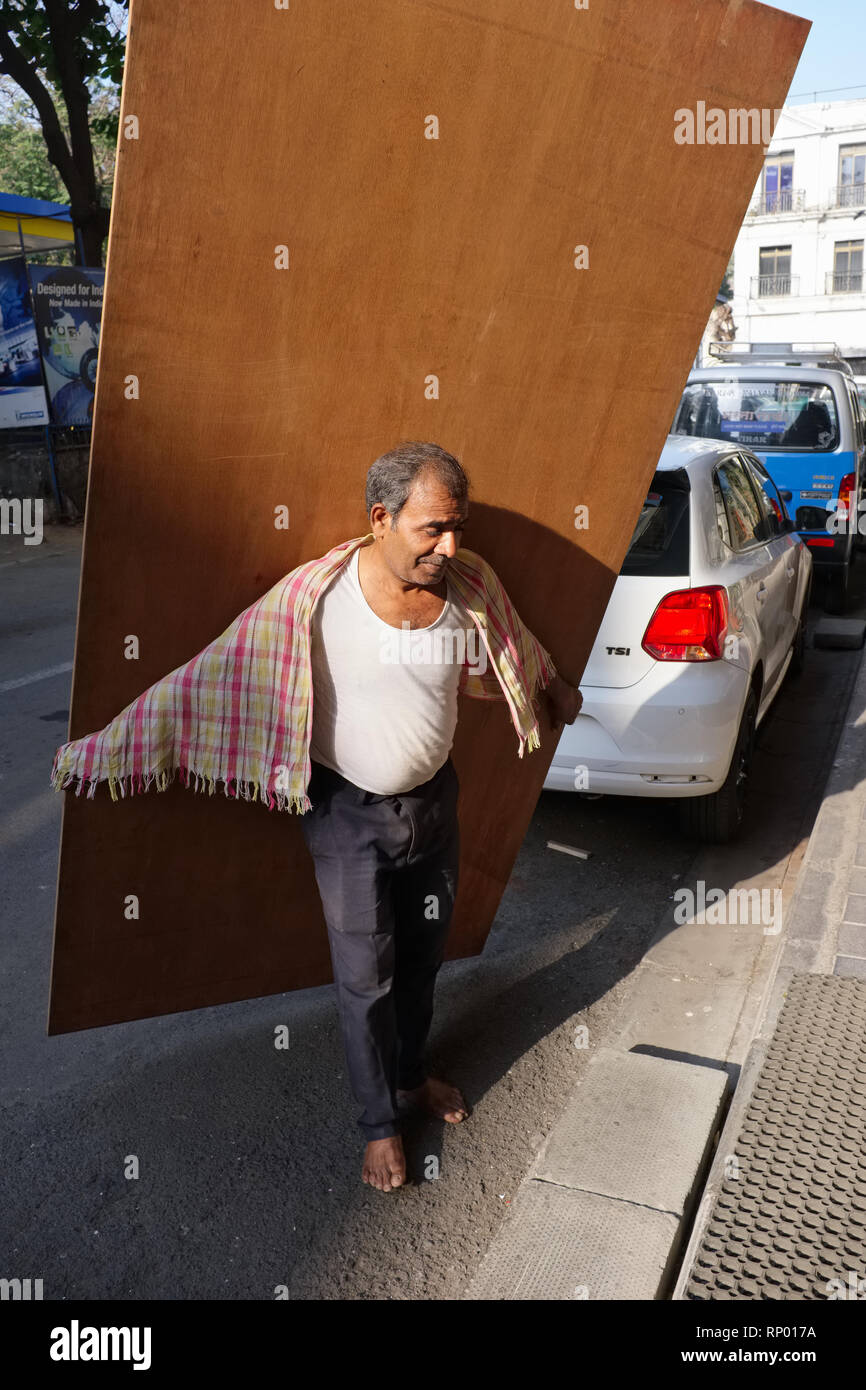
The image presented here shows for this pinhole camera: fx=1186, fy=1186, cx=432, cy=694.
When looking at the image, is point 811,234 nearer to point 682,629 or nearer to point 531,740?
point 682,629

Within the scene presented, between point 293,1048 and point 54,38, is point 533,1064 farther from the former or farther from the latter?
point 54,38

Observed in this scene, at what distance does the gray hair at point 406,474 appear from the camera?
8.63 ft

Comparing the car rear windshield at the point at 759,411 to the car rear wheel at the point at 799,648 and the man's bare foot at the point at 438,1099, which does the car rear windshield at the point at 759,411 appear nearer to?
the car rear wheel at the point at 799,648

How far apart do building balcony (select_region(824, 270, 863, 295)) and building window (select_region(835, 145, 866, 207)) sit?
8.58 feet

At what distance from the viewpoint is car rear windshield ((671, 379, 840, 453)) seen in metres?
10.0

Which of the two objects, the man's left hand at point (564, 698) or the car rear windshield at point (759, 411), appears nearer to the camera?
the man's left hand at point (564, 698)

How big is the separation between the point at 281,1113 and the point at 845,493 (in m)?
7.86

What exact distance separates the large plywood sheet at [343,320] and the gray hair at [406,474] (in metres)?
0.36

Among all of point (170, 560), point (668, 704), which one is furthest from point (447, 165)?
point (668, 704)

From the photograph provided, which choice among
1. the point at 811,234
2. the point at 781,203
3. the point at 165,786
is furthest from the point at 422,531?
the point at 781,203

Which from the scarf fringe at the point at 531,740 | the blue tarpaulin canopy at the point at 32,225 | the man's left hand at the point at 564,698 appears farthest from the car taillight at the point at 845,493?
the blue tarpaulin canopy at the point at 32,225

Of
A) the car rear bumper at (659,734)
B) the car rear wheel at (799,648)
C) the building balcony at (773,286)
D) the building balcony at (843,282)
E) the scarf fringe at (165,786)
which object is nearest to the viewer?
the scarf fringe at (165,786)

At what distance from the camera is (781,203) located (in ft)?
161

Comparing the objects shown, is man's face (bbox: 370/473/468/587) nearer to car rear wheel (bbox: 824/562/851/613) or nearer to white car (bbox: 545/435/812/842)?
white car (bbox: 545/435/812/842)
